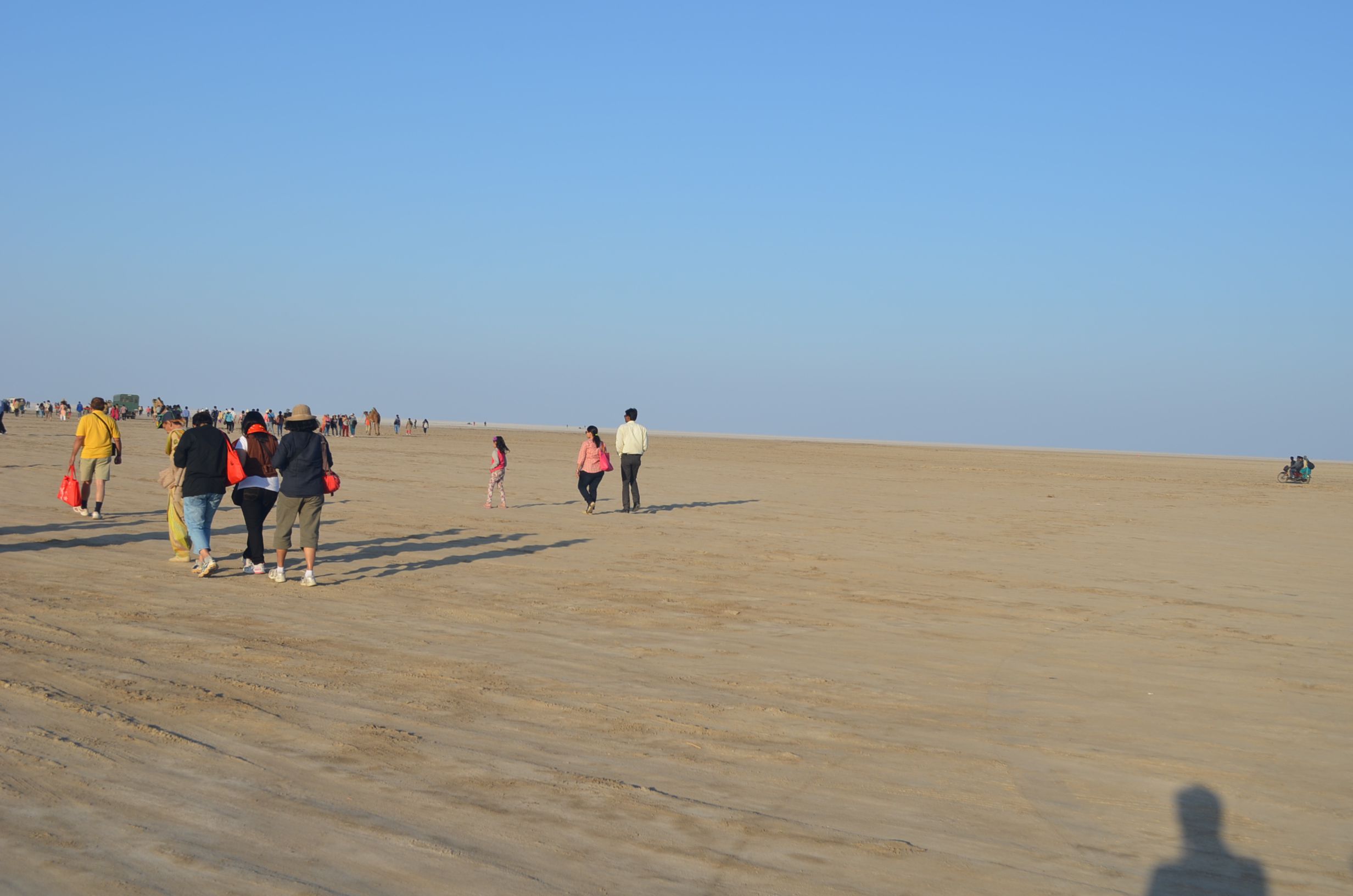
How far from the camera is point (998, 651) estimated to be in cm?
841

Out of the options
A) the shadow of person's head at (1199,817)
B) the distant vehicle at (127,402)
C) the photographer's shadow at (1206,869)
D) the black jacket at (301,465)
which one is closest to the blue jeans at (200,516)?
the black jacket at (301,465)

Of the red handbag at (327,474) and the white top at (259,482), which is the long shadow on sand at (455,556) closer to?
the red handbag at (327,474)

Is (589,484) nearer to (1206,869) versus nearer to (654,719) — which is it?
(654,719)

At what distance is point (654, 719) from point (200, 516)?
6.58 m

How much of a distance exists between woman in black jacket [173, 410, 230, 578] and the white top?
0.57 feet

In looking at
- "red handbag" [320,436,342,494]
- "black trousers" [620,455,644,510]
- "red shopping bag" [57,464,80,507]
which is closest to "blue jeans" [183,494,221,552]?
"red handbag" [320,436,342,494]

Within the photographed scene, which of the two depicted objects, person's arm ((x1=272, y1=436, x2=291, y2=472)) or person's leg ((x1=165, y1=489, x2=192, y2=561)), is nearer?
person's arm ((x1=272, y1=436, x2=291, y2=472))

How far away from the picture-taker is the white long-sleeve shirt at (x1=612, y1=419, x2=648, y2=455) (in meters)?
19.0

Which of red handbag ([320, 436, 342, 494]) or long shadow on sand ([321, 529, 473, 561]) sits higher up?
red handbag ([320, 436, 342, 494])

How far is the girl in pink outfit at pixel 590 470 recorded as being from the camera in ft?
62.4

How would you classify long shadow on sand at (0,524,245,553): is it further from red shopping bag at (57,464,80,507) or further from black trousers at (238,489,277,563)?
black trousers at (238,489,277,563)

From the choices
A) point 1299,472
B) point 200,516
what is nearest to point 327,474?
point 200,516

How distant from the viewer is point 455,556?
42.8 ft

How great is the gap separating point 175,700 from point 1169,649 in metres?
7.16
